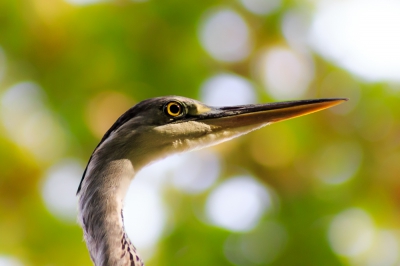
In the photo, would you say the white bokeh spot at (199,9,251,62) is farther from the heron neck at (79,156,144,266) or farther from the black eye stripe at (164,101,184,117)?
the heron neck at (79,156,144,266)

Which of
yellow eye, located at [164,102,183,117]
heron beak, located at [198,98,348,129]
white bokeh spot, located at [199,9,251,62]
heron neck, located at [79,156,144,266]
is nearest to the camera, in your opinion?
heron neck, located at [79,156,144,266]

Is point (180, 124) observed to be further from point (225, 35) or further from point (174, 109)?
point (225, 35)

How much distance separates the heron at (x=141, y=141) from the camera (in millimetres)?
1938

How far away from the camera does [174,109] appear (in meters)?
2.22

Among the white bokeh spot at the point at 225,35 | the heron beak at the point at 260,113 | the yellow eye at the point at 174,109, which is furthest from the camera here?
the white bokeh spot at the point at 225,35

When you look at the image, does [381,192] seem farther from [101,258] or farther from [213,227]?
[101,258]

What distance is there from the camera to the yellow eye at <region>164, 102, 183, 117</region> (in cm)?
220

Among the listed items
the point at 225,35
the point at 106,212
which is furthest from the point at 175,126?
the point at 225,35

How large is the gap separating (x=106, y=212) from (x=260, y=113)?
2.36 feet

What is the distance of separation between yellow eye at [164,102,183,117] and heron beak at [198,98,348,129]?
9cm

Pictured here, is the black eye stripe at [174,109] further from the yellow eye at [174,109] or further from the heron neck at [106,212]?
the heron neck at [106,212]

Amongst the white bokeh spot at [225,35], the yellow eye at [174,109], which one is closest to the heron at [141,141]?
the yellow eye at [174,109]

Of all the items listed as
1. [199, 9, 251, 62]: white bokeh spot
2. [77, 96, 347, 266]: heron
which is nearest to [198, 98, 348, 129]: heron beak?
[77, 96, 347, 266]: heron

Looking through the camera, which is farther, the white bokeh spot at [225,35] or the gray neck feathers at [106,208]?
the white bokeh spot at [225,35]
